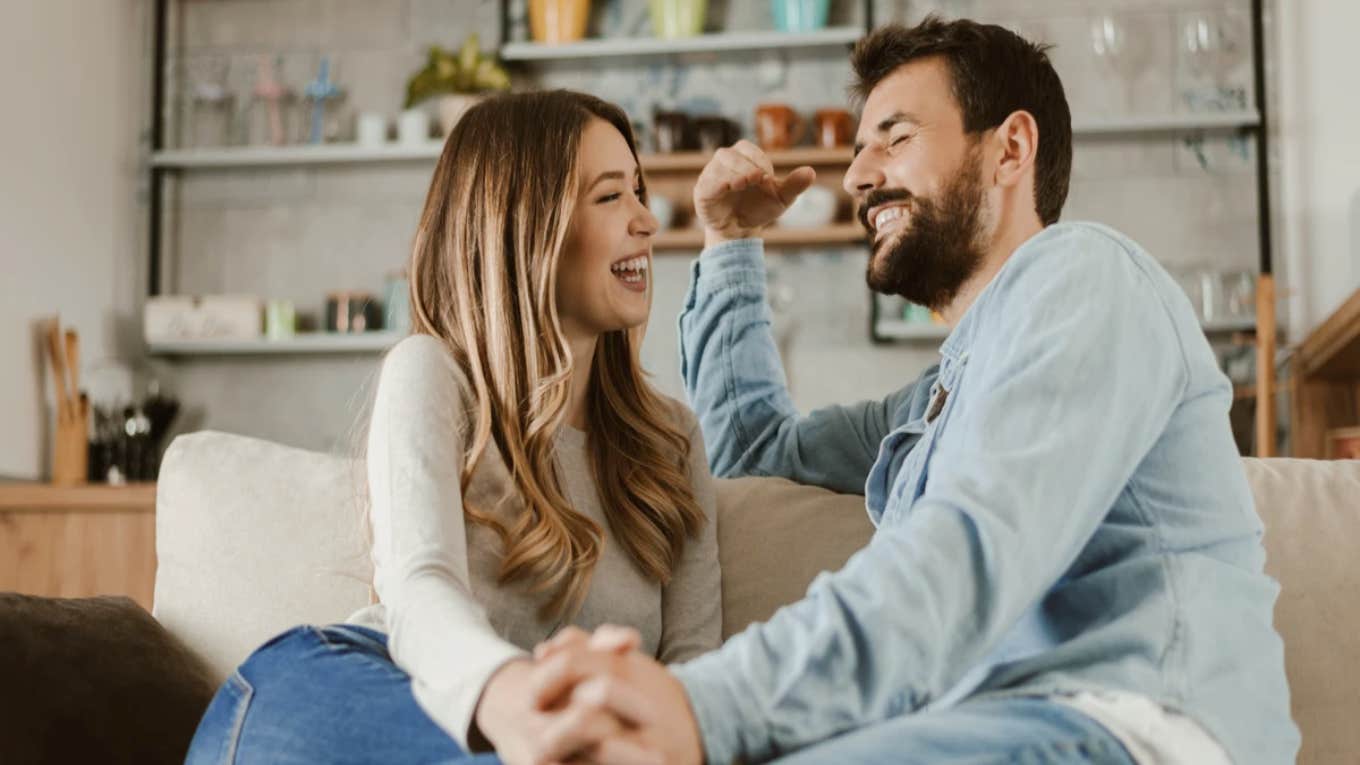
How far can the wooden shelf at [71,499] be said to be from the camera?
338 cm

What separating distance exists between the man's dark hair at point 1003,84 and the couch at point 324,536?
1.41 ft

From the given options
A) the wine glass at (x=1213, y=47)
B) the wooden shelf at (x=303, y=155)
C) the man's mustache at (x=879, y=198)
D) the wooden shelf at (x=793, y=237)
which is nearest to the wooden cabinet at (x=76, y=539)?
the wooden shelf at (x=303, y=155)

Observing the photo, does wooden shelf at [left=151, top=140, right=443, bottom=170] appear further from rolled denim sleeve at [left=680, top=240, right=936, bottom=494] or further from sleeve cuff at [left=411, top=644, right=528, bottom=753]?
sleeve cuff at [left=411, top=644, right=528, bottom=753]

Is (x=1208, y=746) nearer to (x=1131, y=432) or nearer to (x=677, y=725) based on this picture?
(x=1131, y=432)

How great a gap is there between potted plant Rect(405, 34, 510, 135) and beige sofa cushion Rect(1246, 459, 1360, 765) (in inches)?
116

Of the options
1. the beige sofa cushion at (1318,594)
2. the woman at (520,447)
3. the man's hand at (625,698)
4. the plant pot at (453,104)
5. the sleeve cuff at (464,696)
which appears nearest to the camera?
the man's hand at (625,698)

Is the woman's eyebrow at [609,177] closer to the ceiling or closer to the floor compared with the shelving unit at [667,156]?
closer to the floor

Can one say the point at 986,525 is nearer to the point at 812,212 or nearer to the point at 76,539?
the point at 76,539

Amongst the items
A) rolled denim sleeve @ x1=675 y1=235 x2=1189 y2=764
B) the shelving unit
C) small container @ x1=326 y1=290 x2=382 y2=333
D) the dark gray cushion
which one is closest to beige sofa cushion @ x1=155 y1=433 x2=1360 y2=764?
the dark gray cushion

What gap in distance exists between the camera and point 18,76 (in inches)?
153

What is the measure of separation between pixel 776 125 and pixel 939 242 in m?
2.46

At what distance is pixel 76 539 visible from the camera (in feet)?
11.1

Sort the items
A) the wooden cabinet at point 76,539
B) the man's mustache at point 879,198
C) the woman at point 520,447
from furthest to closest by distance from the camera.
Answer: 1. the wooden cabinet at point 76,539
2. the man's mustache at point 879,198
3. the woman at point 520,447

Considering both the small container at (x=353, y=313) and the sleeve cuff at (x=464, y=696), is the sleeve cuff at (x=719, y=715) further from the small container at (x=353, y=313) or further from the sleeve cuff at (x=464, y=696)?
the small container at (x=353, y=313)
